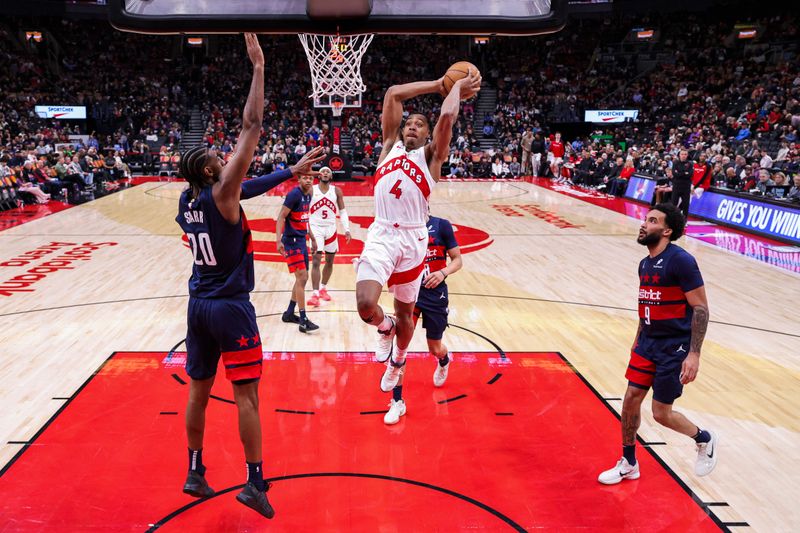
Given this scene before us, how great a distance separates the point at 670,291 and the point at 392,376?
2085 millimetres

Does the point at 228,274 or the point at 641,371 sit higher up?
the point at 228,274

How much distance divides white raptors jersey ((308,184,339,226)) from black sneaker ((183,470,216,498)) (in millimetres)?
4579

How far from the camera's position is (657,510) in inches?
152

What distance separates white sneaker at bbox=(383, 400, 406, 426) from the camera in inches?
194

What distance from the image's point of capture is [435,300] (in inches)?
211

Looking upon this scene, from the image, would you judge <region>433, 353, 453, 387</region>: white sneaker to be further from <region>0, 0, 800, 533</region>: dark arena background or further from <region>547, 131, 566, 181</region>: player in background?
<region>547, 131, 566, 181</region>: player in background

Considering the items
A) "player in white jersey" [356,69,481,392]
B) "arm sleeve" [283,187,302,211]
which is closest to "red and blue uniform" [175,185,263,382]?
"player in white jersey" [356,69,481,392]

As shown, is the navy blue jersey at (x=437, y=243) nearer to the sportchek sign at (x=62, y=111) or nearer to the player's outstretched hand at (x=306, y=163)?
the player's outstretched hand at (x=306, y=163)

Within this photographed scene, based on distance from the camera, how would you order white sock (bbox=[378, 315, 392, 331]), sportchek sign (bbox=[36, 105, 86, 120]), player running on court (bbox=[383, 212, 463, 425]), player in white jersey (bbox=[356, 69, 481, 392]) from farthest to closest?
sportchek sign (bbox=[36, 105, 86, 120]) → player running on court (bbox=[383, 212, 463, 425]) → white sock (bbox=[378, 315, 392, 331]) → player in white jersey (bbox=[356, 69, 481, 392])

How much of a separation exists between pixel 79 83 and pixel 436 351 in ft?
106

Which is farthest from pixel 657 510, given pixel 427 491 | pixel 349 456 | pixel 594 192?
pixel 594 192

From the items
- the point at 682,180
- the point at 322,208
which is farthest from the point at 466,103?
the point at 322,208

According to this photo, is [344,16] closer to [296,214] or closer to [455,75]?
[455,75]

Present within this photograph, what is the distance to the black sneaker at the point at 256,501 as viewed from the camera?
11.6 feet
